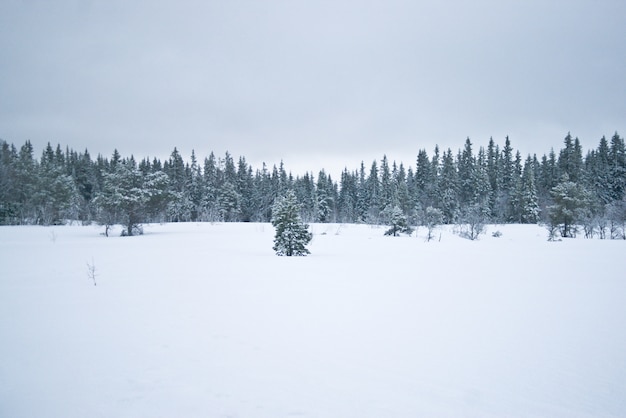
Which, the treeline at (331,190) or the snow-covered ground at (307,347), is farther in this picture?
the treeline at (331,190)

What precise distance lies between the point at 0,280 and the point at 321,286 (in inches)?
347

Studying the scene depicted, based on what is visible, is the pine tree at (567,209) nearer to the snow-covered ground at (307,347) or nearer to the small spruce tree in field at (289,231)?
the snow-covered ground at (307,347)

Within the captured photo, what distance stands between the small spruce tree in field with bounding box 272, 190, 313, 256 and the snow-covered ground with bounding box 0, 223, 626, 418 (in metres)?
5.74

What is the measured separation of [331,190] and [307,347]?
7209 centimetres

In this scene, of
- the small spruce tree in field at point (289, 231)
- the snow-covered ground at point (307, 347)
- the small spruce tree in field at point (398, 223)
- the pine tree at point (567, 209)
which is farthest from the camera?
the small spruce tree in field at point (398, 223)

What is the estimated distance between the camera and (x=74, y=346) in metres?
4.73

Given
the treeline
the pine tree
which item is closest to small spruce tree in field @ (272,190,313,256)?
the treeline

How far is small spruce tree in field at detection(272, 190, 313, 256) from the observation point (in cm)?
1537

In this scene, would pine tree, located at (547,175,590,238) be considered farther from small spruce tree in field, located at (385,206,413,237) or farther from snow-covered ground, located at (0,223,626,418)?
snow-covered ground, located at (0,223,626,418)

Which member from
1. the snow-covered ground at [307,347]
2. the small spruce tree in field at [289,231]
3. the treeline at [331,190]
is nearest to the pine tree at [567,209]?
the treeline at [331,190]

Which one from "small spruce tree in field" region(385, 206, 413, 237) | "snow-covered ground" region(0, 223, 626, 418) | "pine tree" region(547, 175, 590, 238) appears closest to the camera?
"snow-covered ground" region(0, 223, 626, 418)

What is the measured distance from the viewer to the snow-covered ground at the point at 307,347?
343 cm

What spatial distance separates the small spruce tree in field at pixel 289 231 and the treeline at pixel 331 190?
52.8ft

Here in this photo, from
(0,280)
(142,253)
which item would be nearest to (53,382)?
(0,280)
